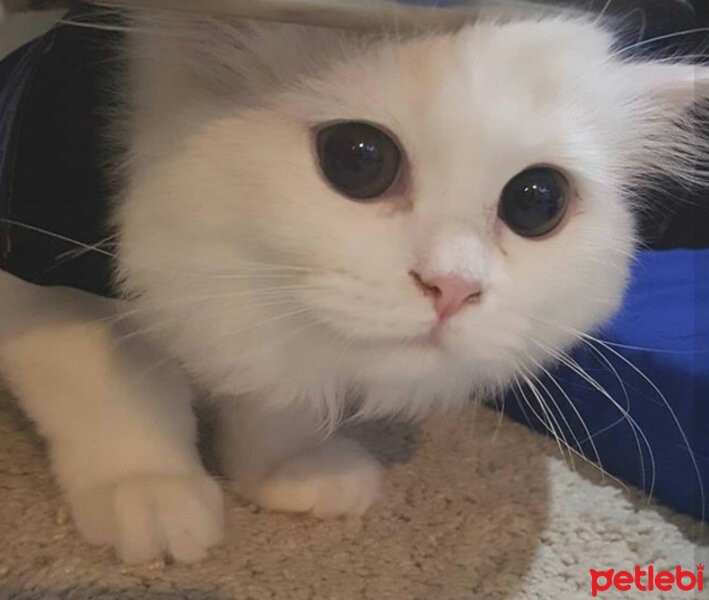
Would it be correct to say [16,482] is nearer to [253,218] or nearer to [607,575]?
[253,218]

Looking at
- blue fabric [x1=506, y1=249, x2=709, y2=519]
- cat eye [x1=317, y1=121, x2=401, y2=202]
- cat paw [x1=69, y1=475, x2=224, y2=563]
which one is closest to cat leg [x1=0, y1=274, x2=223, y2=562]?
cat paw [x1=69, y1=475, x2=224, y2=563]

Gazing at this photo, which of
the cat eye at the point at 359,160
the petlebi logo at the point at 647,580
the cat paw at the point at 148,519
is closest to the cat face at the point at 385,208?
the cat eye at the point at 359,160

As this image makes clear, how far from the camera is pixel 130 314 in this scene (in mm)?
858

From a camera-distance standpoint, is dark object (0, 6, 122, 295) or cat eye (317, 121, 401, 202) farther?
dark object (0, 6, 122, 295)

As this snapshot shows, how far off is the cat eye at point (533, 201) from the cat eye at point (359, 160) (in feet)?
0.33

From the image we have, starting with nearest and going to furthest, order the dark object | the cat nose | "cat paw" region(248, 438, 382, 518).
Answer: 1. the cat nose
2. the dark object
3. "cat paw" region(248, 438, 382, 518)

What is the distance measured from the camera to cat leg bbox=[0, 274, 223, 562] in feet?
2.93

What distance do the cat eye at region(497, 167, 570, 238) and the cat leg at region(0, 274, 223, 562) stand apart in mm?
356

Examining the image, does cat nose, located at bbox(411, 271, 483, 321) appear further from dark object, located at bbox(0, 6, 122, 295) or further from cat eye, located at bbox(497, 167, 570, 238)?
dark object, located at bbox(0, 6, 122, 295)

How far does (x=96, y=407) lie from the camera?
35.9 inches

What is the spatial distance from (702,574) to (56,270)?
0.67m

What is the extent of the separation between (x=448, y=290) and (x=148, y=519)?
35cm

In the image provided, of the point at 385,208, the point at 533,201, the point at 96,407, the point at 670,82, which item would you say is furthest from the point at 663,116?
the point at 96,407

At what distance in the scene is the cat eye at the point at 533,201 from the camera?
2.54 feet
